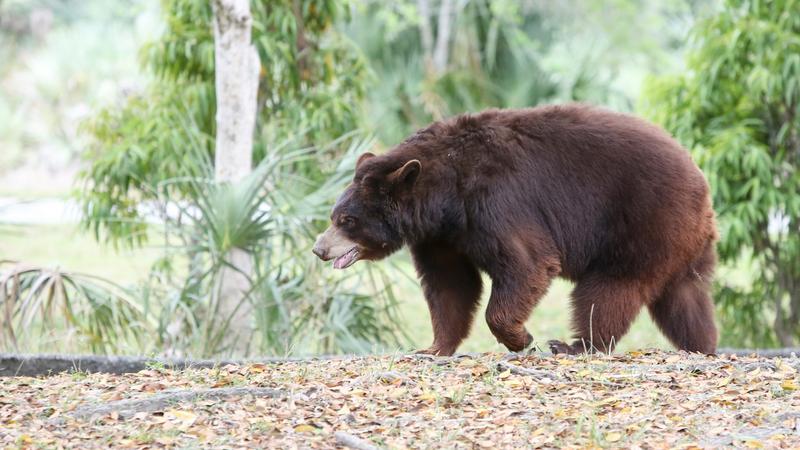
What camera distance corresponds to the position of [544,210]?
6.39 metres

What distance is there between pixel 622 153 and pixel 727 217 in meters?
Answer: 4.07

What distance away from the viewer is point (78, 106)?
92.7 ft

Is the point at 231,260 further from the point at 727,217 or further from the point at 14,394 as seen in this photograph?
the point at 727,217

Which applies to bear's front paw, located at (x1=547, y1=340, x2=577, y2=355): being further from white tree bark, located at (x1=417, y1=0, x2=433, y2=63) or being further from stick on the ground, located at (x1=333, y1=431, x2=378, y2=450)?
white tree bark, located at (x1=417, y1=0, x2=433, y2=63)

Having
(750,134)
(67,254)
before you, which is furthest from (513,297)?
(67,254)

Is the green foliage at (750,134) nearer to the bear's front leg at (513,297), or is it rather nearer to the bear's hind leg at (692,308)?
the bear's hind leg at (692,308)

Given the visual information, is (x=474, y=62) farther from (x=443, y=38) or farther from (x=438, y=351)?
(x=438, y=351)

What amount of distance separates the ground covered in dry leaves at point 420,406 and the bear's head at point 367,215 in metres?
1.02

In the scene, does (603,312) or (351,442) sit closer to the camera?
(351,442)

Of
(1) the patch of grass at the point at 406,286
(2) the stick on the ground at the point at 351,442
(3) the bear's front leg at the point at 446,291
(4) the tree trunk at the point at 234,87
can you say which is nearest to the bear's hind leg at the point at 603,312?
(3) the bear's front leg at the point at 446,291

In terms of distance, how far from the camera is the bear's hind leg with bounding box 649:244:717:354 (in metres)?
6.68

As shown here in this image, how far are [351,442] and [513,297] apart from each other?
210cm

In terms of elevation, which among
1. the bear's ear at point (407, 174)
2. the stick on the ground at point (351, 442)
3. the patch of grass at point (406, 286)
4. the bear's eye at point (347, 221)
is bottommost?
the patch of grass at point (406, 286)

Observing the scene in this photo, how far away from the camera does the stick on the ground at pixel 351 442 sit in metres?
4.20
